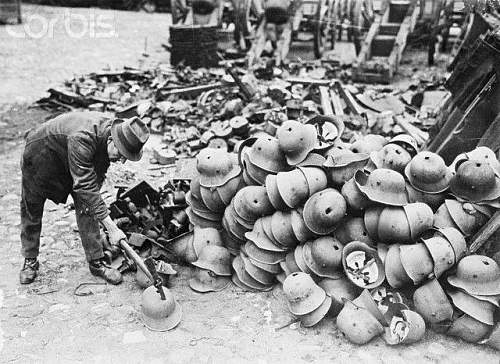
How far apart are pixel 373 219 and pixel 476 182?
2.80ft

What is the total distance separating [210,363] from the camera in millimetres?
3721

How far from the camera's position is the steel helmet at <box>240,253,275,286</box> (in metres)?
4.45

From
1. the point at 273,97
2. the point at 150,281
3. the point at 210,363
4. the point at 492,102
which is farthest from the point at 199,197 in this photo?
the point at 273,97

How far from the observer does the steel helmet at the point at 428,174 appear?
14.0 feet

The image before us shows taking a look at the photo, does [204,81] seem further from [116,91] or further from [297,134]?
[297,134]

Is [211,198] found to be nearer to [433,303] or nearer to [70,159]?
[70,159]

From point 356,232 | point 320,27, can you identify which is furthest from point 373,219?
point 320,27

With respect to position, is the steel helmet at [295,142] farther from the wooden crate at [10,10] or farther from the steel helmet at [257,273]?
the wooden crate at [10,10]

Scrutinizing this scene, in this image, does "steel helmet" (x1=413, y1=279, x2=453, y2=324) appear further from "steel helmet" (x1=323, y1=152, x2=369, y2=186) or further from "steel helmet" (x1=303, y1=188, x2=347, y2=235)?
"steel helmet" (x1=323, y1=152, x2=369, y2=186)

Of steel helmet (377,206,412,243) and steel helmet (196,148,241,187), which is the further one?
steel helmet (196,148,241,187)

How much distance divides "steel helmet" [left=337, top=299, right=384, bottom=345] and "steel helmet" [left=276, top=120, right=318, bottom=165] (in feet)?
4.58

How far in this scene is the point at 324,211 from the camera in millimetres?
4141

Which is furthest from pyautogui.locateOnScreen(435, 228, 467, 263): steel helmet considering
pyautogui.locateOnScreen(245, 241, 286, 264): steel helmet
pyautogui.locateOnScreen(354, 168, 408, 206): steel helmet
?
pyautogui.locateOnScreen(245, 241, 286, 264): steel helmet

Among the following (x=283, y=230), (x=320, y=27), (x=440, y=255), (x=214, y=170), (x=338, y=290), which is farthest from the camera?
(x=320, y=27)
